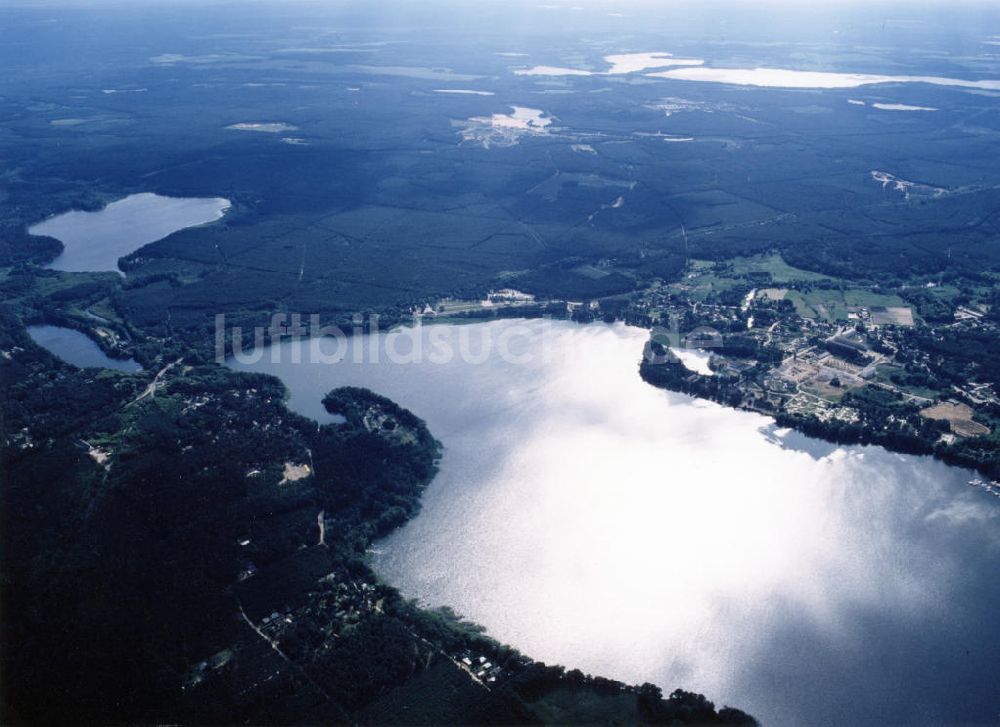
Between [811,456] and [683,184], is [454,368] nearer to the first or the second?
[811,456]

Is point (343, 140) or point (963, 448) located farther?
point (343, 140)

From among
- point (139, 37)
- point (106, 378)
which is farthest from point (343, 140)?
point (139, 37)

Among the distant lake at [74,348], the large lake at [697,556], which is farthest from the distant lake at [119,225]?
the large lake at [697,556]

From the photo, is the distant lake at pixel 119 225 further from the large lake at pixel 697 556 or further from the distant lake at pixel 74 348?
the large lake at pixel 697 556

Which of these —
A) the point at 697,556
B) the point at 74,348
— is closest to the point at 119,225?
the point at 74,348

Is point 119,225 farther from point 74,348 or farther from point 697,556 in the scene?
point 697,556

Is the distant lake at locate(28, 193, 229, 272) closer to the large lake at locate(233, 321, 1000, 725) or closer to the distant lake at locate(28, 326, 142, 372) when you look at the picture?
the distant lake at locate(28, 326, 142, 372)
